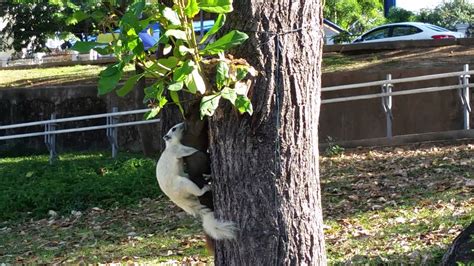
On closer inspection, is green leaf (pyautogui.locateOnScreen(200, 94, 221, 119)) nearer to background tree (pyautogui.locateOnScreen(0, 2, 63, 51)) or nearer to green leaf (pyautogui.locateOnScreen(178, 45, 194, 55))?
green leaf (pyautogui.locateOnScreen(178, 45, 194, 55))

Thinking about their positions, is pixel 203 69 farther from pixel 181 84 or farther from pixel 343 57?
pixel 343 57

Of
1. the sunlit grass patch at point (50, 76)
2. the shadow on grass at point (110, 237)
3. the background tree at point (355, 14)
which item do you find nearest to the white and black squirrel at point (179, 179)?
the shadow on grass at point (110, 237)

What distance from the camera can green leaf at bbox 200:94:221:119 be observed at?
3842 mm

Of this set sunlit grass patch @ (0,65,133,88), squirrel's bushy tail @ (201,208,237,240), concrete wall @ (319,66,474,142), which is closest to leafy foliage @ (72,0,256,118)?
squirrel's bushy tail @ (201,208,237,240)

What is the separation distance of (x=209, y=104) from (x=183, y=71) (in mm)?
218

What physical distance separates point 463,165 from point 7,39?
22797mm

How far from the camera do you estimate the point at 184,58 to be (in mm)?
3918

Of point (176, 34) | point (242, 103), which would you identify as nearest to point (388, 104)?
point (242, 103)

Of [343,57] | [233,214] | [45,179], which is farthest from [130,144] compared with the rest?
[233,214]

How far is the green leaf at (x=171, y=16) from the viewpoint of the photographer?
370 cm

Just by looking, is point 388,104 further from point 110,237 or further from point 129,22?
point 129,22

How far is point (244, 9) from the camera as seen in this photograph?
420 centimetres

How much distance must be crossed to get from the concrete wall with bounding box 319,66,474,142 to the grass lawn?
174 centimetres

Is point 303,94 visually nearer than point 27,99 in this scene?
Yes
